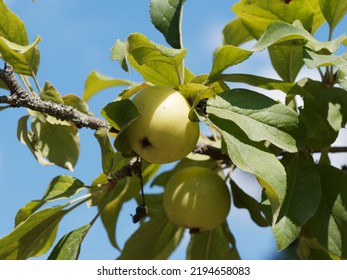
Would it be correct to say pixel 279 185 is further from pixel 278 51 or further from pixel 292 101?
pixel 278 51

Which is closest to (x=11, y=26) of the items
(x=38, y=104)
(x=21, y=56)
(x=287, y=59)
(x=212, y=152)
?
(x=21, y=56)

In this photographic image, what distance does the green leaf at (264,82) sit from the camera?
137 cm

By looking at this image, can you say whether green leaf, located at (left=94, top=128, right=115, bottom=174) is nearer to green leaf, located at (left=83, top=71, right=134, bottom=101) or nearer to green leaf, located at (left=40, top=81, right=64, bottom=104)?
green leaf, located at (left=40, top=81, right=64, bottom=104)

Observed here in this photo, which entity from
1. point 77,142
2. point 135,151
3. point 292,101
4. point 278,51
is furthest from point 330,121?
point 77,142

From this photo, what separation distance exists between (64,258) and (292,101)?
A: 0.64 m

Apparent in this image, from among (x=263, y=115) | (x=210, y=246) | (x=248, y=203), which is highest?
(x=263, y=115)

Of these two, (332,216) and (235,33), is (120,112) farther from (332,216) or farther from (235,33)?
(235,33)

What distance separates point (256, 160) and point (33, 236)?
1.97 feet

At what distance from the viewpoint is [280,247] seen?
49.5 inches

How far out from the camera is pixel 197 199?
5.10ft

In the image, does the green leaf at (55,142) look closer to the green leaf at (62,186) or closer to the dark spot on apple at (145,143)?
the green leaf at (62,186)

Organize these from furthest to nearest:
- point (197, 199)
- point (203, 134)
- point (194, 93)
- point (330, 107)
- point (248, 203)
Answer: point (203, 134), point (248, 203), point (197, 199), point (330, 107), point (194, 93)

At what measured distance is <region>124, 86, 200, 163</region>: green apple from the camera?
1268mm

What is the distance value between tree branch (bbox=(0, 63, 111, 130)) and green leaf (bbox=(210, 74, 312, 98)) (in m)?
0.27
